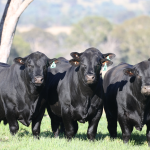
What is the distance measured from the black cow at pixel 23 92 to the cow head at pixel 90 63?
0.70 m

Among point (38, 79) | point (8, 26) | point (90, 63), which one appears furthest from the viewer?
point (8, 26)

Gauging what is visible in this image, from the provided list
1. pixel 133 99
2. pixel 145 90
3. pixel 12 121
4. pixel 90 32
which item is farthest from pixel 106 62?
pixel 90 32

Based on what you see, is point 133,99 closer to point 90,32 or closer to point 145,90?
point 145,90

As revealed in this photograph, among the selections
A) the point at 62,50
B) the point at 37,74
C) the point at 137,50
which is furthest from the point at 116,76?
the point at 62,50

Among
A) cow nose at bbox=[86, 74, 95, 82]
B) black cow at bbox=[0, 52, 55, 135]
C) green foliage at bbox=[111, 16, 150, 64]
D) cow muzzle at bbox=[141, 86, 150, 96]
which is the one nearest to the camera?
cow muzzle at bbox=[141, 86, 150, 96]

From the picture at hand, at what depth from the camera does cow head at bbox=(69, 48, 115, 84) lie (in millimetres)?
6344

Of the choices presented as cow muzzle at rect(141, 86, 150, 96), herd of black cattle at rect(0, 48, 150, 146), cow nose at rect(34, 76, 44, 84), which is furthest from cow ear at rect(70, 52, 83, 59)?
cow muzzle at rect(141, 86, 150, 96)

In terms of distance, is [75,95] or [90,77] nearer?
[90,77]

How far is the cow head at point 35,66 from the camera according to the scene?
21.2ft

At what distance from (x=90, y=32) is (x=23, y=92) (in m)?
62.0

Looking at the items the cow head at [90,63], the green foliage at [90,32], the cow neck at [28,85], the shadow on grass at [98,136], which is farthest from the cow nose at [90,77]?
the green foliage at [90,32]

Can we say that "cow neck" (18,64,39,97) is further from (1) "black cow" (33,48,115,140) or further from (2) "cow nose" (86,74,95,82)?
(2) "cow nose" (86,74,95,82)

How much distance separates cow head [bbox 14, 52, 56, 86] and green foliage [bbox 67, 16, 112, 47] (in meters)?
56.7

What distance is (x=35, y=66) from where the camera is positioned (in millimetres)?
6691
